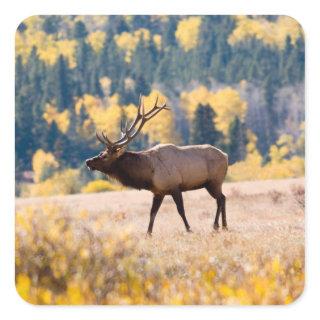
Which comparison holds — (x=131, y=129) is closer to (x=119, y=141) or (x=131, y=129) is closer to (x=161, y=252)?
(x=119, y=141)

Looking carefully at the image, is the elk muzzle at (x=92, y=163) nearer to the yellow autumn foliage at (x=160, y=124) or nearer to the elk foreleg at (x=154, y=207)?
the yellow autumn foliage at (x=160, y=124)

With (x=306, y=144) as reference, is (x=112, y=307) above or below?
below

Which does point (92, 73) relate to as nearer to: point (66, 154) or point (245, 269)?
point (66, 154)

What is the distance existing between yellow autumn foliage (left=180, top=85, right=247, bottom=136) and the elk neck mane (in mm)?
636

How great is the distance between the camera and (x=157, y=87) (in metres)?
23.2

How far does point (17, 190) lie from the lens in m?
23.1

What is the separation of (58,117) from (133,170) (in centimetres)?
90

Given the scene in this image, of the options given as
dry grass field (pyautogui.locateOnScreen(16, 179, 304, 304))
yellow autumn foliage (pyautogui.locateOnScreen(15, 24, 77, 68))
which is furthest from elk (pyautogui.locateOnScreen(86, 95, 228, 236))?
yellow autumn foliage (pyautogui.locateOnScreen(15, 24, 77, 68))

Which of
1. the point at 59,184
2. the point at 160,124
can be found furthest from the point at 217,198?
the point at 59,184

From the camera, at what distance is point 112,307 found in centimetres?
2288

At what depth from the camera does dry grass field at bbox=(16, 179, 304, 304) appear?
22.9 m

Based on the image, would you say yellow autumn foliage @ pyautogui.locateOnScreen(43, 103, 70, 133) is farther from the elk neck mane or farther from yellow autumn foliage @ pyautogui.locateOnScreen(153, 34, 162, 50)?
yellow autumn foliage @ pyautogui.locateOnScreen(153, 34, 162, 50)

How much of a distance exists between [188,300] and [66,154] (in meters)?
1.71
